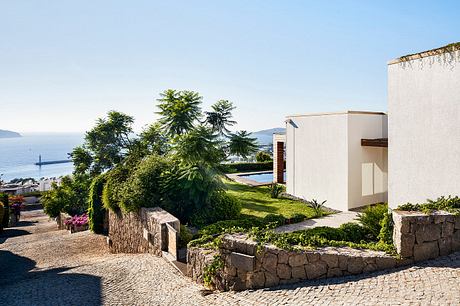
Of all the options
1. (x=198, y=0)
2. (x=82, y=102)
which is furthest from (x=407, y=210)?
(x=82, y=102)

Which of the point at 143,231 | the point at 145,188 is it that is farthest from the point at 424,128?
the point at 143,231

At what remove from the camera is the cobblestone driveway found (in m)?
4.94

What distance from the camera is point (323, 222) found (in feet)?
38.5

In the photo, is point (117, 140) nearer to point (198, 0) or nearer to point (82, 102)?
point (198, 0)

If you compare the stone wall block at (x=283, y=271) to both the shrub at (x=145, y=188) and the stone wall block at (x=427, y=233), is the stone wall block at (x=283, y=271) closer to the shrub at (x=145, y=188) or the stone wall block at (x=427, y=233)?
the stone wall block at (x=427, y=233)

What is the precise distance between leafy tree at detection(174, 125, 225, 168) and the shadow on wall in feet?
15.9

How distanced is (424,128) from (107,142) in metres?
19.2

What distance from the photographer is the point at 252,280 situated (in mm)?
6297

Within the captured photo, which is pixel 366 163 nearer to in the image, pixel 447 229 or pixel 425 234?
pixel 447 229

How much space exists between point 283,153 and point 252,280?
1573 cm

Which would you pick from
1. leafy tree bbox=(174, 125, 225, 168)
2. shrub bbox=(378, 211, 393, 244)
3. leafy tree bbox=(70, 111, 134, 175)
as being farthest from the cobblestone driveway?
leafy tree bbox=(70, 111, 134, 175)

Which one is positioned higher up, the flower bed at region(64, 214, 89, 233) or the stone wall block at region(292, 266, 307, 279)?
the stone wall block at region(292, 266, 307, 279)

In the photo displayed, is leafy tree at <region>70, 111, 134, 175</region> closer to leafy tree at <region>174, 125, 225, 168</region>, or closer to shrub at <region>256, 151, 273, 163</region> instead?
leafy tree at <region>174, 125, 225, 168</region>

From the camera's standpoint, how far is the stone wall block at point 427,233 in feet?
20.3
